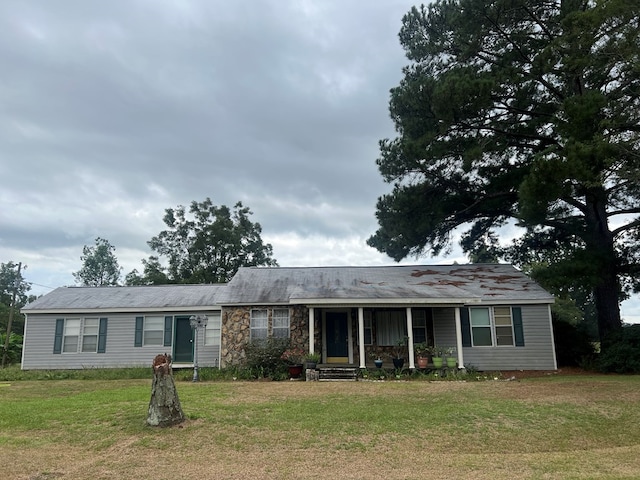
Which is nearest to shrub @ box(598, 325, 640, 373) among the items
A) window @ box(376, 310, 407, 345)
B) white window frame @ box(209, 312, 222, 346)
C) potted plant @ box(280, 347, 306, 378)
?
window @ box(376, 310, 407, 345)

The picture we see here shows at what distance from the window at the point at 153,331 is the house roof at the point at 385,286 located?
2678 millimetres

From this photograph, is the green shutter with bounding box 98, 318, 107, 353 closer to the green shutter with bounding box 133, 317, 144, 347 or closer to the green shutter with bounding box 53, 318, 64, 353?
the green shutter with bounding box 133, 317, 144, 347

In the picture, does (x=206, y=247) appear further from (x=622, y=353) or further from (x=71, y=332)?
(x=622, y=353)

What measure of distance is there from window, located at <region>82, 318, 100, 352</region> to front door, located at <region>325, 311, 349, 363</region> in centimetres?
908

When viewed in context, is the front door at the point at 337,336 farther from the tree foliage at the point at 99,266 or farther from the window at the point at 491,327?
the tree foliage at the point at 99,266

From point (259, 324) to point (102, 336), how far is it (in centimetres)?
651

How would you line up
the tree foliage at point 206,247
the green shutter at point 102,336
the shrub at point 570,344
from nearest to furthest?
the shrub at point 570,344 → the green shutter at point 102,336 → the tree foliage at point 206,247

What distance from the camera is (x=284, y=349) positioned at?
14.5m

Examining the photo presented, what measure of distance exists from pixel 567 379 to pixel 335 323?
7.30 metres

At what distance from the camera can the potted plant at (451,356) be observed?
14.3 meters

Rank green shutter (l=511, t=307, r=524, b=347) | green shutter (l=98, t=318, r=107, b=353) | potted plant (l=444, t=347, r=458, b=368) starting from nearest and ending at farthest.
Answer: potted plant (l=444, t=347, r=458, b=368) → green shutter (l=511, t=307, r=524, b=347) → green shutter (l=98, t=318, r=107, b=353)

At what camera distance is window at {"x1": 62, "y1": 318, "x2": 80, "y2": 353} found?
56.4 ft

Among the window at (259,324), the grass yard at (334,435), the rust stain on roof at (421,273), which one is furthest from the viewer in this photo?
the rust stain on roof at (421,273)

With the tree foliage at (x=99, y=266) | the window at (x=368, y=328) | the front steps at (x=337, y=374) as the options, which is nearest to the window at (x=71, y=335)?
the front steps at (x=337, y=374)
